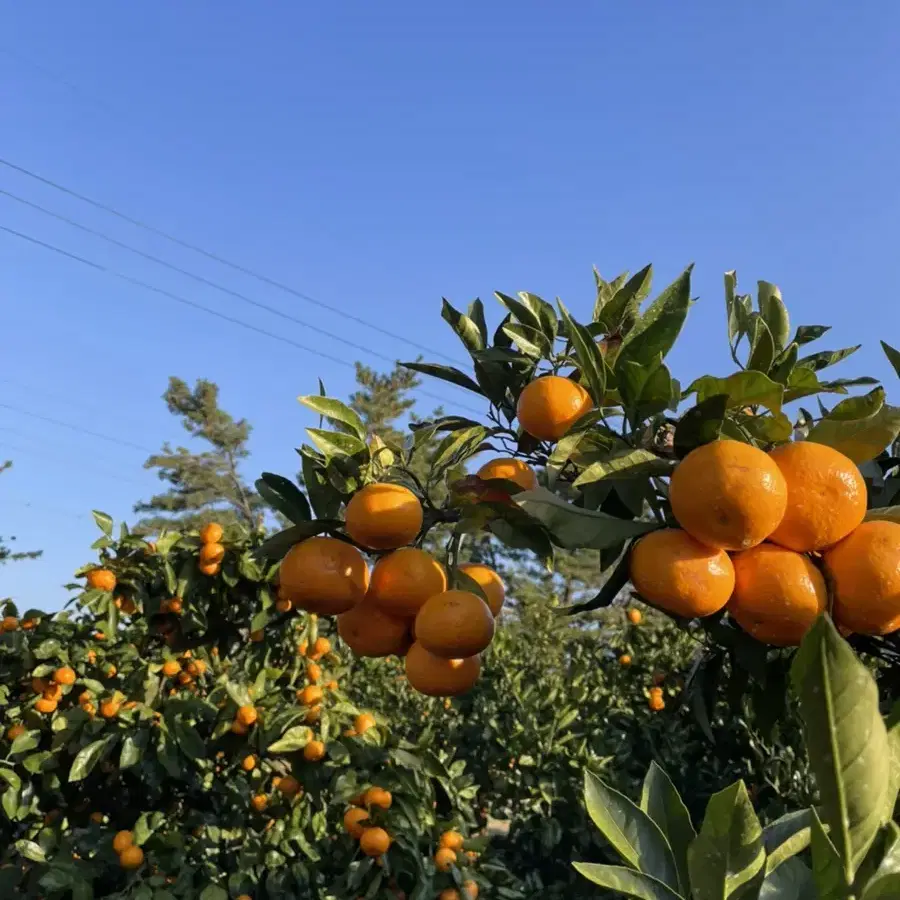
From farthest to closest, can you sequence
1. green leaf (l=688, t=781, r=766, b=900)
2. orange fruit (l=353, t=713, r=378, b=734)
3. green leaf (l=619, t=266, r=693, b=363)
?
orange fruit (l=353, t=713, r=378, b=734), green leaf (l=619, t=266, r=693, b=363), green leaf (l=688, t=781, r=766, b=900)

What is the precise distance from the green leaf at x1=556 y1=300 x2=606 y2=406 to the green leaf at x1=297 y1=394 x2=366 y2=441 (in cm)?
31

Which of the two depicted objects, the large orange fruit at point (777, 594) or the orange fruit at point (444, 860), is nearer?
the large orange fruit at point (777, 594)

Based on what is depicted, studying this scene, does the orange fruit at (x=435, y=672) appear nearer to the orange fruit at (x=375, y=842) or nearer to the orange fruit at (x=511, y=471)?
the orange fruit at (x=511, y=471)

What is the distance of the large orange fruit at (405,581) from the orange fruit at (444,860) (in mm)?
1224

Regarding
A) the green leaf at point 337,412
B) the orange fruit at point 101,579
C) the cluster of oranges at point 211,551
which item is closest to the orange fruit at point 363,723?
the cluster of oranges at point 211,551

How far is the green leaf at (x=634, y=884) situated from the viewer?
49 cm

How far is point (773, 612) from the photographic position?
74cm

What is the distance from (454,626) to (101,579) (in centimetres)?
171

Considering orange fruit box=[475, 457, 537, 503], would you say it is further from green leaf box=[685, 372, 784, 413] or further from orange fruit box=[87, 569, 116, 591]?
orange fruit box=[87, 569, 116, 591]

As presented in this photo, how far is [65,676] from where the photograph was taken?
2363mm

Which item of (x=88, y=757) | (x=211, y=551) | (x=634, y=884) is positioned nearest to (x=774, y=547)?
(x=634, y=884)

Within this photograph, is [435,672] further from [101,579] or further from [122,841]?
[101,579]

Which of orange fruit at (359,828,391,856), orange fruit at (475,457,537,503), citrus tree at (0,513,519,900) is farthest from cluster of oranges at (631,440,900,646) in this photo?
orange fruit at (359,828,391,856)

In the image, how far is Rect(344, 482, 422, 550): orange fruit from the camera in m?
0.94
